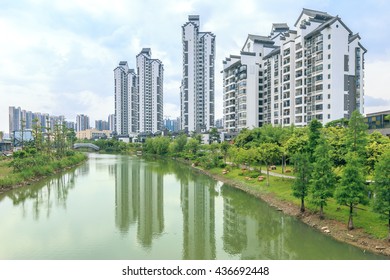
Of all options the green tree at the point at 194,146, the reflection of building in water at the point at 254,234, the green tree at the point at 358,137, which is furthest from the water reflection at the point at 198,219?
the green tree at the point at 194,146

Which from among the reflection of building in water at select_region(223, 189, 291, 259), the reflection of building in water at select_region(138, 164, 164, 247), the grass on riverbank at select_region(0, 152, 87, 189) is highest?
the grass on riverbank at select_region(0, 152, 87, 189)

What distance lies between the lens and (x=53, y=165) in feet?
114

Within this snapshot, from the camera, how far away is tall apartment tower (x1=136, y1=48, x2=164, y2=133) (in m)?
96.8

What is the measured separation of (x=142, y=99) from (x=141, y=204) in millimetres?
79463

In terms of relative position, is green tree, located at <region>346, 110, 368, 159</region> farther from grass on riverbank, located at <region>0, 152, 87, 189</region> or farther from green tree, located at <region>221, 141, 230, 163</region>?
grass on riverbank, located at <region>0, 152, 87, 189</region>

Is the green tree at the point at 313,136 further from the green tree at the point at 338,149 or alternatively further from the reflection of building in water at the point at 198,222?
the reflection of building in water at the point at 198,222

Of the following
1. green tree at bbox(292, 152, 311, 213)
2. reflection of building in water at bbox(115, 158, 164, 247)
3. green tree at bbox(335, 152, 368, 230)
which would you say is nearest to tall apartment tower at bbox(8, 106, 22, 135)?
reflection of building in water at bbox(115, 158, 164, 247)

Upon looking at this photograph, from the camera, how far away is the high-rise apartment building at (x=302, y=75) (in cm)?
3391

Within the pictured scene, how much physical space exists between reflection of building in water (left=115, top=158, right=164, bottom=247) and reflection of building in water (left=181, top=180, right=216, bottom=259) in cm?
149

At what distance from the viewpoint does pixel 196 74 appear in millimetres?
76812

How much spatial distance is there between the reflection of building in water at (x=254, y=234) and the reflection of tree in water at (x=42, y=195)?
10.6 m

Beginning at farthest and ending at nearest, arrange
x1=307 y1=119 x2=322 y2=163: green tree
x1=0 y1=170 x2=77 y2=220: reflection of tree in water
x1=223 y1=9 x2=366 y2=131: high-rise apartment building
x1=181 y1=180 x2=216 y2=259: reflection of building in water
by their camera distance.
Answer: x1=223 y1=9 x2=366 y2=131: high-rise apartment building < x1=0 y1=170 x2=77 y2=220: reflection of tree in water < x1=307 y1=119 x2=322 y2=163: green tree < x1=181 y1=180 x2=216 y2=259: reflection of building in water

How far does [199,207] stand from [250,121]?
98.1 feet

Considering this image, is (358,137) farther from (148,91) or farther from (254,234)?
(148,91)
